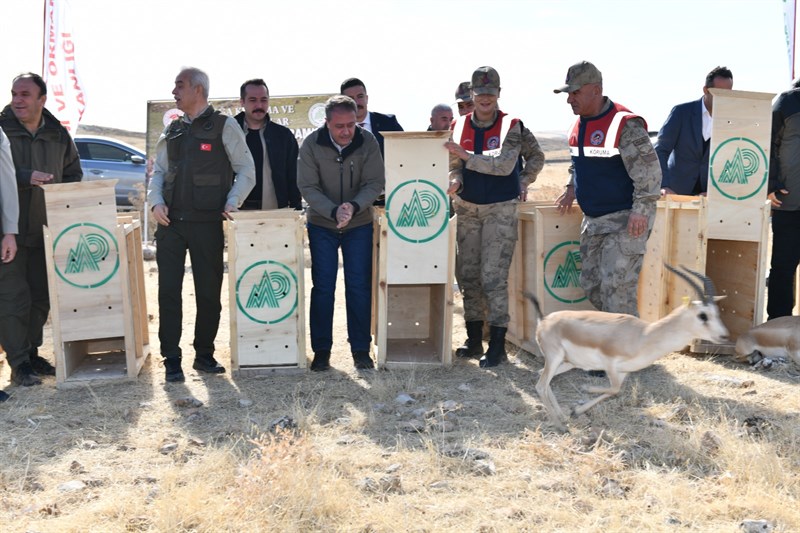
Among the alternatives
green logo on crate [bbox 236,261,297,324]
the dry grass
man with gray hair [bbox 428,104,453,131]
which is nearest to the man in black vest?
green logo on crate [bbox 236,261,297,324]

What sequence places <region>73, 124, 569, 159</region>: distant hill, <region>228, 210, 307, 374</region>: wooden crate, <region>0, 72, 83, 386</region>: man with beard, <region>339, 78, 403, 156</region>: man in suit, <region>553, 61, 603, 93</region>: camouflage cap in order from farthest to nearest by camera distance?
<region>73, 124, 569, 159</region>: distant hill → <region>339, 78, 403, 156</region>: man in suit → <region>228, 210, 307, 374</region>: wooden crate → <region>0, 72, 83, 386</region>: man with beard → <region>553, 61, 603, 93</region>: camouflage cap

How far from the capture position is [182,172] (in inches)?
237

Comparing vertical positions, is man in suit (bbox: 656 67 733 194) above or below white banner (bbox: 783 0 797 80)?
below

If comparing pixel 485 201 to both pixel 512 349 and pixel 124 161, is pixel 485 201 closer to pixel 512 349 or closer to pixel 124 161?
pixel 512 349

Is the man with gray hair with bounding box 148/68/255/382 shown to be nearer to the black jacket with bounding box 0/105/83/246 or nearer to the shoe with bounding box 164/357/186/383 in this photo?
the shoe with bounding box 164/357/186/383

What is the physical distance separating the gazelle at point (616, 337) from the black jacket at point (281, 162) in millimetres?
2689

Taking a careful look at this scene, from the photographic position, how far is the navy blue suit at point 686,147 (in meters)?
6.94

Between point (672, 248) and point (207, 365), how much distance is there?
3.89 meters

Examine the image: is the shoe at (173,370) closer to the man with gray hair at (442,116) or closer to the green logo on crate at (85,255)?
the green logo on crate at (85,255)

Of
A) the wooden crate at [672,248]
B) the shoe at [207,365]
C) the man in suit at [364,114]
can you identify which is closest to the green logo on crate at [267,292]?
the shoe at [207,365]

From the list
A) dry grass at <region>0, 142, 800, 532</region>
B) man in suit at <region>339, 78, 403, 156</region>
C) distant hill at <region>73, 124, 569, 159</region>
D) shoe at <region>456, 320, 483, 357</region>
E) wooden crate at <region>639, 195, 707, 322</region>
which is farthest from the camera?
distant hill at <region>73, 124, 569, 159</region>

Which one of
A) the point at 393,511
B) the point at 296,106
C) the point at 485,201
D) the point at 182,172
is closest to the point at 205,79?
the point at 182,172

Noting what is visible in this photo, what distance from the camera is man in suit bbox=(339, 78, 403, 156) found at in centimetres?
731

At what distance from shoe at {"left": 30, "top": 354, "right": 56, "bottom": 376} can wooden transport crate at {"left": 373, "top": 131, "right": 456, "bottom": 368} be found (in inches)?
101
